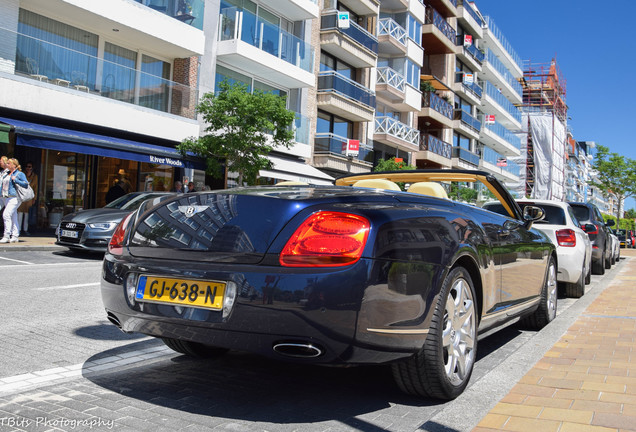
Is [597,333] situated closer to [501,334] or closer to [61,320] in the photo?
[501,334]

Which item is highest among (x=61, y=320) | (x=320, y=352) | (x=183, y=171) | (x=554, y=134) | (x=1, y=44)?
(x=554, y=134)

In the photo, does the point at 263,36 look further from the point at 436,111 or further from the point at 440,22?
the point at 440,22

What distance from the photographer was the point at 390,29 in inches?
1318

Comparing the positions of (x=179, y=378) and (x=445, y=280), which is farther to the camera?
(x=179, y=378)

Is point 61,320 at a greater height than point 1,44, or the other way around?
point 1,44

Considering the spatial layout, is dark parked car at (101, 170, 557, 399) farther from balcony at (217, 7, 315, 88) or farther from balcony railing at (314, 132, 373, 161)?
balcony railing at (314, 132, 373, 161)

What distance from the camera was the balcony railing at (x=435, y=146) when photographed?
128ft

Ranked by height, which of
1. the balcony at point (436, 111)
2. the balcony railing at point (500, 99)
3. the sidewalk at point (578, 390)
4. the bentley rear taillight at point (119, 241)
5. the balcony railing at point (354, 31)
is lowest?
the sidewalk at point (578, 390)

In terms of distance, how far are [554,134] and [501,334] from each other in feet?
240

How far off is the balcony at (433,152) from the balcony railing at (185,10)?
2081 centimetres

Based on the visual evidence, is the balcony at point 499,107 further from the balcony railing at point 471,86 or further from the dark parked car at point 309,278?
the dark parked car at point 309,278

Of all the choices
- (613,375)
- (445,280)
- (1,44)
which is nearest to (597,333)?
(613,375)

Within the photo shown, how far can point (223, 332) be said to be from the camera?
2.86m

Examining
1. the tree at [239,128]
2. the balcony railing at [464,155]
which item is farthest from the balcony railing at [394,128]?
the tree at [239,128]
